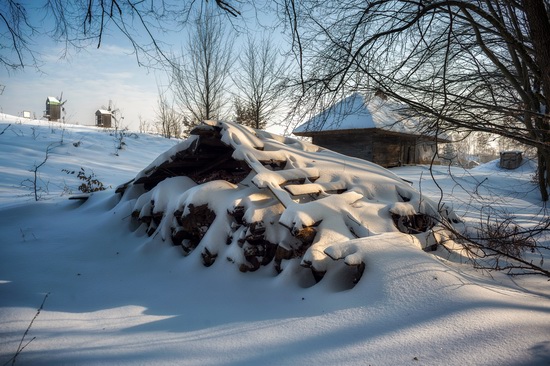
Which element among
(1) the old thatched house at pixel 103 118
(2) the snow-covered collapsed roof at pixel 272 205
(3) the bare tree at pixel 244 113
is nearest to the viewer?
(2) the snow-covered collapsed roof at pixel 272 205

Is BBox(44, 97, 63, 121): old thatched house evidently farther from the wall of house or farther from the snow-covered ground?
the snow-covered ground

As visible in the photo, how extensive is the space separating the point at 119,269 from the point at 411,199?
13.0 ft

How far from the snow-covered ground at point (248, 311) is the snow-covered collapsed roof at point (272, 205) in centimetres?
22

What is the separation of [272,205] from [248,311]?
128 cm

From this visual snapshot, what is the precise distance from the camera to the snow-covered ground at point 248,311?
1.77 metres

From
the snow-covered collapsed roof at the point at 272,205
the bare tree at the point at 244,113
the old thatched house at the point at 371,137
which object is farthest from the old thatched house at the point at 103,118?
the snow-covered collapsed roof at the point at 272,205

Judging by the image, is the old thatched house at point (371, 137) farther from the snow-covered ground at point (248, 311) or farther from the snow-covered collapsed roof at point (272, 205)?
the snow-covered ground at point (248, 311)

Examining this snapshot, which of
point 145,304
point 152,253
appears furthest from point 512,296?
point 152,253

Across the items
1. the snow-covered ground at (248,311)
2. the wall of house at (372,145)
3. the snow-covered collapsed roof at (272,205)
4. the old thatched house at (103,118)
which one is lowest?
the snow-covered ground at (248,311)

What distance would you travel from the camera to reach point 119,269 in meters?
3.64

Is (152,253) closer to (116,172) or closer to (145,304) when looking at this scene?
(145,304)

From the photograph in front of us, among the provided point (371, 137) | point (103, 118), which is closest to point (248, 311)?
point (371, 137)

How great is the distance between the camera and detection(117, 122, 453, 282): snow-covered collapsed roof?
3.06 m

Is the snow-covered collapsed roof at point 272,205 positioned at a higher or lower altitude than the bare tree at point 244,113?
lower
